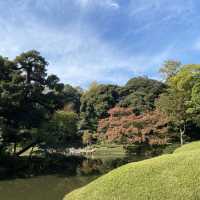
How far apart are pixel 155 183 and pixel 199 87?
17.1 m

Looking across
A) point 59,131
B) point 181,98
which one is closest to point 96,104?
point 181,98

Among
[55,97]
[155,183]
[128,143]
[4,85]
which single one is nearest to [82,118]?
[128,143]

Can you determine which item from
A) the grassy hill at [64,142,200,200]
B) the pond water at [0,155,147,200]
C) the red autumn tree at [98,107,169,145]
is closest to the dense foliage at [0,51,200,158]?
the red autumn tree at [98,107,169,145]

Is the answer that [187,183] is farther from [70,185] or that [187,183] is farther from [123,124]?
[123,124]

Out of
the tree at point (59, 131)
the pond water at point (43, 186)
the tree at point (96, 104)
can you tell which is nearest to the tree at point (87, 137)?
the tree at point (59, 131)

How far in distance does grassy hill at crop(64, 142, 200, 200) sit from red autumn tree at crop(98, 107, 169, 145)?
19.6 m

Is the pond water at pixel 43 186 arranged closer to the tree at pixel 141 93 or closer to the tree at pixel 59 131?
the tree at pixel 59 131

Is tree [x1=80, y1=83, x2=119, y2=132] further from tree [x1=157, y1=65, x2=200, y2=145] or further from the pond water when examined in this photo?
the pond water

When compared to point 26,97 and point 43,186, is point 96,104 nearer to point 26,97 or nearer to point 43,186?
point 26,97

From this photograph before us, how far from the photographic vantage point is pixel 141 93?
37.5 metres

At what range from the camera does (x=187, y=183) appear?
7.91 m

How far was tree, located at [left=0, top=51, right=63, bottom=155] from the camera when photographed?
20.0 m

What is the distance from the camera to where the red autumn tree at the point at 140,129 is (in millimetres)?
28984

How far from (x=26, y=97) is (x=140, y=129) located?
11.6 metres
